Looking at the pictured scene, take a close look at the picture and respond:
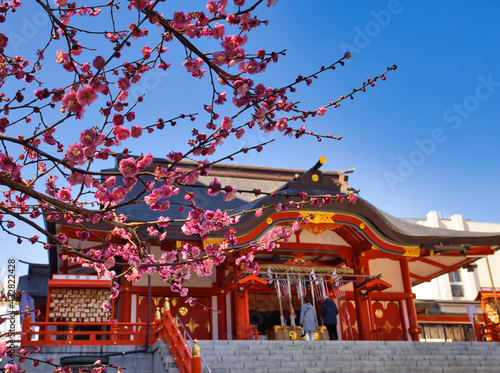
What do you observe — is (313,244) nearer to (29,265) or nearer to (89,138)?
(89,138)

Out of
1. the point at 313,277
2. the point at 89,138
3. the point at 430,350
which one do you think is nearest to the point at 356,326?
the point at 313,277

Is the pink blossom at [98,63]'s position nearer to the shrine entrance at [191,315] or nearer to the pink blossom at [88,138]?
the pink blossom at [88,138]

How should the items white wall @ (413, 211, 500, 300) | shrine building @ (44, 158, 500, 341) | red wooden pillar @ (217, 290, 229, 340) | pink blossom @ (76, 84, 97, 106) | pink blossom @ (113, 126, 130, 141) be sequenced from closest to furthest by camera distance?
pink blossom @ (76, 84, 97, 106)
pink blossom @ (113, 126, 130, 141)
shrine building @ (44, 158, 500, 341)
red wooden pillar @ (217, 290, 229, 340)
white wall @ (413, 211, 500, 300)

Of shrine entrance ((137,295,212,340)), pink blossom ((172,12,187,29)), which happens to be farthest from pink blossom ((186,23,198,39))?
shrine entrance ((137,295,212,340))

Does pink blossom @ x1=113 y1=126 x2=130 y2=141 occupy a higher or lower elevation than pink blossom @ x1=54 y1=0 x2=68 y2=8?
lower

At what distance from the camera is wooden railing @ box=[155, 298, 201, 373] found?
775 centimetres

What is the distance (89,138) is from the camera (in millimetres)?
3609

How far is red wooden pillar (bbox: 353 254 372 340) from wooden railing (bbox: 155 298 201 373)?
6631 mm

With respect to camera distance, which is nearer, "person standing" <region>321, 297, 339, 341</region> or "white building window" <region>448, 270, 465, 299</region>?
"person standing" <region>321, 297, 339, 341</region>

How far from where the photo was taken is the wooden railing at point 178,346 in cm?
775

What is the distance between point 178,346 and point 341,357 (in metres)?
3.43

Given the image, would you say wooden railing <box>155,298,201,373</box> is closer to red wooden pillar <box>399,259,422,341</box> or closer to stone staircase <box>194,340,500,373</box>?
stone staircase <box>194,340,500,373</box>

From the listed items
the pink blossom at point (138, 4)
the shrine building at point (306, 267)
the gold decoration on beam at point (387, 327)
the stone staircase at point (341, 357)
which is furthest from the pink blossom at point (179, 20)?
the gold decoration on beam at point (387, 327)

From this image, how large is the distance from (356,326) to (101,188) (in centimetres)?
1206
